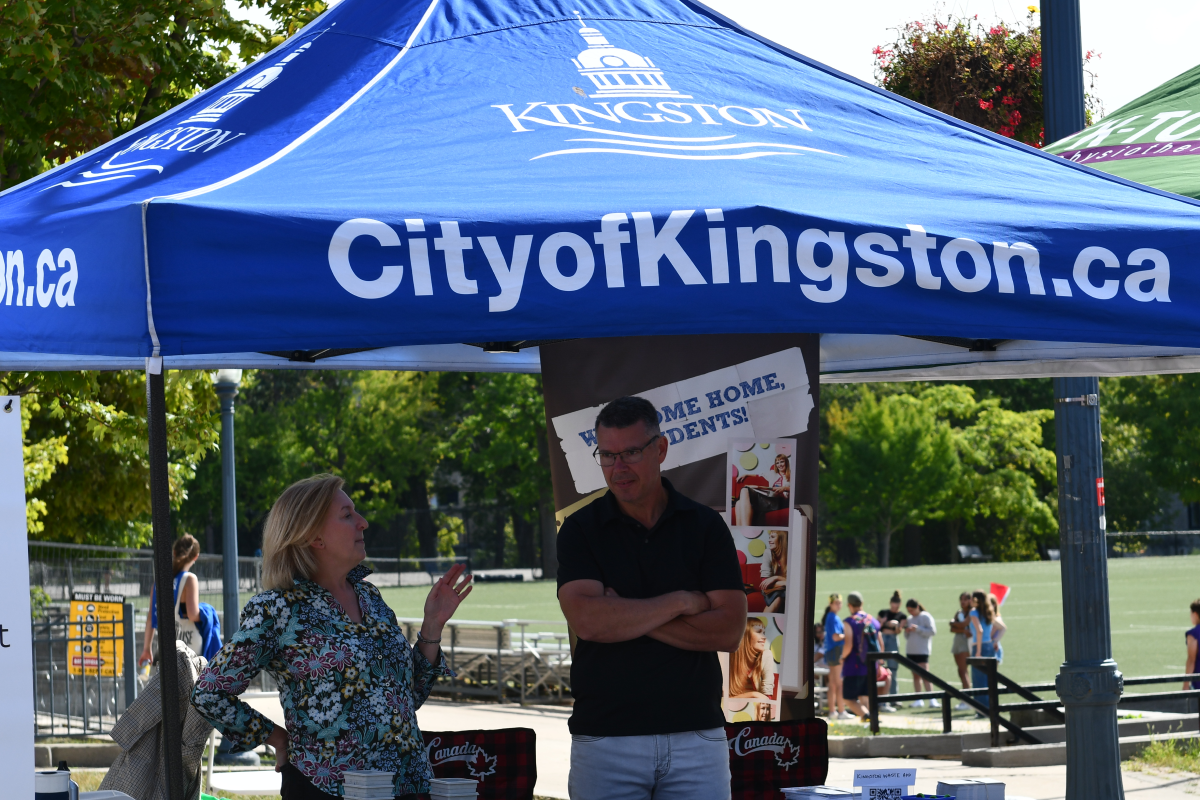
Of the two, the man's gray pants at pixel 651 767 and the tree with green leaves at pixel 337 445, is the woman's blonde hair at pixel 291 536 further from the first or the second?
the tree with green leaves at pixel 337 445

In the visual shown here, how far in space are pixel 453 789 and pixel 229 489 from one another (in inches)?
365

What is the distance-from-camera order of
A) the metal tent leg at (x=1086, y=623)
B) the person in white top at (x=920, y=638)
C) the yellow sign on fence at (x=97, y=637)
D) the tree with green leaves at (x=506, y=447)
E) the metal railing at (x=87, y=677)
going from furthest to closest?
the tree with green leaves at (x=506, y=447), the person in white top at (x=920, y=638), the yellow sign on fence at (x=97, y=637), the metal railing at (x=87, y=677), the metal tent leg at (x=1086, y=623)

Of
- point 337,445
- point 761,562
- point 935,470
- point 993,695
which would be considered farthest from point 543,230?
point 935,470

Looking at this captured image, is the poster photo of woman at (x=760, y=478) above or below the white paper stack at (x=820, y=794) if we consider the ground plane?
above

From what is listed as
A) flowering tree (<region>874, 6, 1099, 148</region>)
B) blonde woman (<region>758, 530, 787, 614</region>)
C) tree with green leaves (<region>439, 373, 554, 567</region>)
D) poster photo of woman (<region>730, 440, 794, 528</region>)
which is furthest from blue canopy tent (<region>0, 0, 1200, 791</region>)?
tree with green leaves (<region>439, 373, 554, 567</region>)

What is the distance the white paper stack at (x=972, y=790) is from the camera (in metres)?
3.59

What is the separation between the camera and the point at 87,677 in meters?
14.2

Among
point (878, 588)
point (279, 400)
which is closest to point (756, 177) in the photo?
point (878, 588)

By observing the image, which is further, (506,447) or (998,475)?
(998,475)

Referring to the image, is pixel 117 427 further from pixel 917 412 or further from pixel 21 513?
pixel 917 412

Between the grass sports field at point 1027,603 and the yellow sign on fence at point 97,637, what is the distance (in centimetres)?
1479

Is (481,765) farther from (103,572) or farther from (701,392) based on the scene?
(103,572)

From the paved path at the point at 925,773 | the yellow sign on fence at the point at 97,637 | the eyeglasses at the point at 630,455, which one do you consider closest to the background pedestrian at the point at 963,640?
the paved path at the point at 925,773

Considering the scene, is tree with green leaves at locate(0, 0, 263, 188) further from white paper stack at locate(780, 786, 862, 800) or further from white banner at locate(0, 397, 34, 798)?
white paper stack at locate(780, 786, 862, 800)
